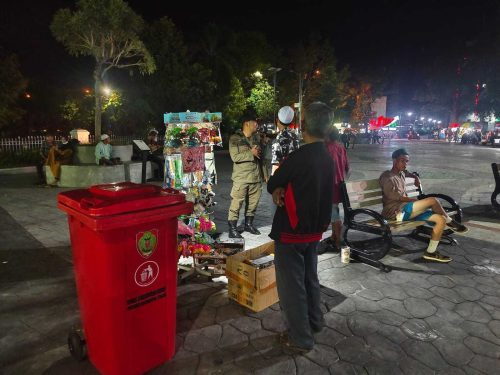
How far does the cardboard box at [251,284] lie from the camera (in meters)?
3.48

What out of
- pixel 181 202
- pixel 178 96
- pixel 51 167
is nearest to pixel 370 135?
pixel 178 96

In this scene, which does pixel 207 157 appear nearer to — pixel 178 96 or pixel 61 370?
pixel 61 370

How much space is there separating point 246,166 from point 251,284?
8.25ft

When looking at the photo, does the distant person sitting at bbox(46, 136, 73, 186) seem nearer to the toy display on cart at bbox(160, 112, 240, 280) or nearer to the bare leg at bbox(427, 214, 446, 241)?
the toy display on cart at bbox(160, 112, 240, 280)

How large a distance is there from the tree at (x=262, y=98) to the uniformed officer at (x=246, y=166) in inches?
980

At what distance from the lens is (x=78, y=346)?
2793mm

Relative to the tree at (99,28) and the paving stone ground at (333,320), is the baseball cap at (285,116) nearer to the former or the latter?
the paving stone ground at (333,320)

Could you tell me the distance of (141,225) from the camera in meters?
2.43

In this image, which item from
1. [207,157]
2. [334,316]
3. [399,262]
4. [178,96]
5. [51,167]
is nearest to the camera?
[334,316]

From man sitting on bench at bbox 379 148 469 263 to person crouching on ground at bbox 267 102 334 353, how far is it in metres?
2.49

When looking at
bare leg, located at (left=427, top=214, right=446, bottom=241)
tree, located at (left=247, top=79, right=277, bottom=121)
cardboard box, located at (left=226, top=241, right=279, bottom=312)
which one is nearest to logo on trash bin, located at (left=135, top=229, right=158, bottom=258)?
cardboard box, located at (left=226, top=241, right=279, bottom=312)

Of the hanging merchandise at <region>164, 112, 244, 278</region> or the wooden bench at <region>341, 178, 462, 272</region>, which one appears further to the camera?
the hanging merchandise at <region>164, 112, 244, 278</region>

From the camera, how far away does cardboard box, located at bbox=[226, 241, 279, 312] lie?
348 centimetres

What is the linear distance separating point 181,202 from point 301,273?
1096 mm
